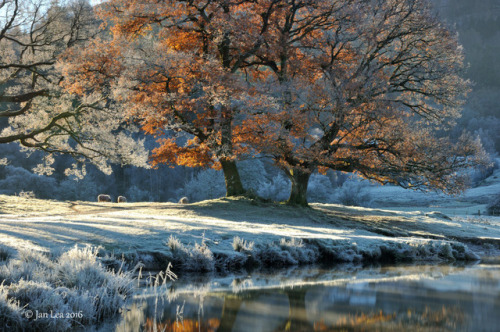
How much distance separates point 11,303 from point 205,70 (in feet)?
45.7

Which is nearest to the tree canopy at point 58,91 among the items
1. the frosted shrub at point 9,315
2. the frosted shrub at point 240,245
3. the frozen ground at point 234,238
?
the frozen ground at point 234,238

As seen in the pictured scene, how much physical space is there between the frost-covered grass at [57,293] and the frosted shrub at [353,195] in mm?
38408

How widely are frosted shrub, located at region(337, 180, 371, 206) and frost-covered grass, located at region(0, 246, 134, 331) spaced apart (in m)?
38.4

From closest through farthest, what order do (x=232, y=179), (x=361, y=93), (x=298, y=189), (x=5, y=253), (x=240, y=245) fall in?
1. (x=5, y=253)
2. (x=240, y=245)
3. (x=361, y=93)
4. (x=298, y=189)
5. (x=232, y=179)

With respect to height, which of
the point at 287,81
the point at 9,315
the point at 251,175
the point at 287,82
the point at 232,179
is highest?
the point at 287,81

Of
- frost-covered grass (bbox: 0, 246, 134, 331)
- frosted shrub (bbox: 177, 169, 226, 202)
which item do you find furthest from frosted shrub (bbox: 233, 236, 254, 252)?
frosted shrub (bbox: 177, 169, 226, 202)

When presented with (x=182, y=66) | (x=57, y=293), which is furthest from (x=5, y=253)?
(x=182, y=66)

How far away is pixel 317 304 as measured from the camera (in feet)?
23.8

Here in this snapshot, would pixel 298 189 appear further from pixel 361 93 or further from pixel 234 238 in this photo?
pixel 234 238

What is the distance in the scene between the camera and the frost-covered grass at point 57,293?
5.39 m

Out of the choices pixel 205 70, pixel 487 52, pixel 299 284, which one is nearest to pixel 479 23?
pixel 487 52

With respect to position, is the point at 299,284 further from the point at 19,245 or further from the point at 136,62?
the point at 136,62

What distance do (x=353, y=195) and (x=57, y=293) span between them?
3992 cm

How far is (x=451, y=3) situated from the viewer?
387 ft
